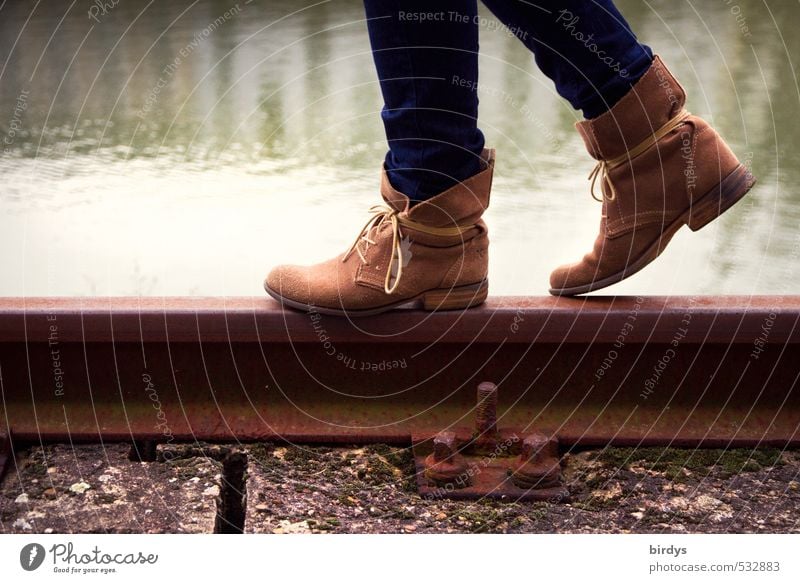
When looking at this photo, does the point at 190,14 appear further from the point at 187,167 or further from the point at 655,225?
the point at 655,225

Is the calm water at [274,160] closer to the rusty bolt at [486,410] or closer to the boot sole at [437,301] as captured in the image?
the boot sole at [437,301]

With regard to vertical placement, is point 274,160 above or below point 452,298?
above

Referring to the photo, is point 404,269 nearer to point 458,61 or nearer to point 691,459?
point 458,61

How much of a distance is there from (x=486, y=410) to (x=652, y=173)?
20.0 inches

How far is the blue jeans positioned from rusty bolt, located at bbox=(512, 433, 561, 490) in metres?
0.46

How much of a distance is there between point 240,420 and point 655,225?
0.82 metres

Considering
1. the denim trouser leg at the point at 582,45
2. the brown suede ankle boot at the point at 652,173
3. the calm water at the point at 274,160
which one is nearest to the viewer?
the denim trouser leg at the point at 582,45

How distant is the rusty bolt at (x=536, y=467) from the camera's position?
1632mm

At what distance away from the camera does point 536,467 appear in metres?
1.64

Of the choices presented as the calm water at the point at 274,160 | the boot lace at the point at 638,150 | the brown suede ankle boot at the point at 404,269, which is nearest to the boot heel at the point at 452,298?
the brown suede ankle boot at the point at 404,269

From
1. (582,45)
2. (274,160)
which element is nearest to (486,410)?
(582,45)

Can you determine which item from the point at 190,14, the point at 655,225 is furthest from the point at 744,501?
the point at 190,14

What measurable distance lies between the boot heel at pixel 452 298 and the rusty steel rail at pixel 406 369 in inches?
0.9

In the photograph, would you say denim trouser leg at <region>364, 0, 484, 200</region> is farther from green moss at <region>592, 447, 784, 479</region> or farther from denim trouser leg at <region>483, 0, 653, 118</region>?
green moss at <region>592, 447, 784, 479</region>
